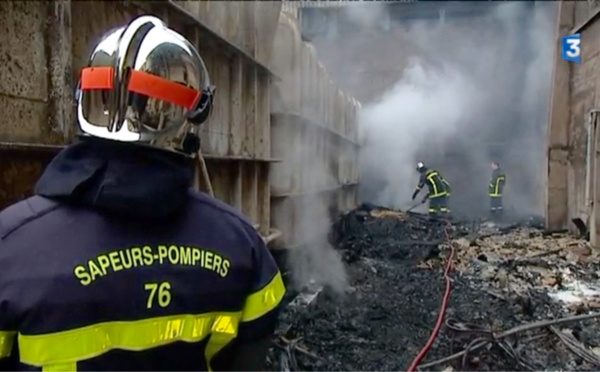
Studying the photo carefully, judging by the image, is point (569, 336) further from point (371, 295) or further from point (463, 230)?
point (371, 295)

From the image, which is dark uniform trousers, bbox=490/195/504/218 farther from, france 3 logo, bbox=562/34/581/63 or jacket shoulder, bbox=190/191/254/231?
jacket shoulder, bbox=190/191/254/231

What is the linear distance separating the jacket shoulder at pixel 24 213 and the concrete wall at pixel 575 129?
159 cm

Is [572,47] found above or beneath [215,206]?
above

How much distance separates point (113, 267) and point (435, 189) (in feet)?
6.46

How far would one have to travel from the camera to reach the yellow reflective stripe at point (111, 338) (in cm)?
106

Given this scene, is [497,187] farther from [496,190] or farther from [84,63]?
[84,63]

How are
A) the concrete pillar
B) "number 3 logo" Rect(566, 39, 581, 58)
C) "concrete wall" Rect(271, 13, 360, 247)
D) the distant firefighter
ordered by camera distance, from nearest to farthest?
"number 3 logo" Rect(566, 39, 581, 58) → the concrete pillar → the distant firefighter → "concrete wall" Rect(271, 13, 360, 247)

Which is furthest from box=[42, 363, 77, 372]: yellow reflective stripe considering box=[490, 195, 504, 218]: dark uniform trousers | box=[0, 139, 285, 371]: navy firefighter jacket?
box=[490, 195, 504, 218]: dark uniform trousers

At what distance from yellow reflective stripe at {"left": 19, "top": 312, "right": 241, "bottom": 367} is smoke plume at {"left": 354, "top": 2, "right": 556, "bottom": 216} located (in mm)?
1757

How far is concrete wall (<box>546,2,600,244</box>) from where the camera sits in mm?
1858

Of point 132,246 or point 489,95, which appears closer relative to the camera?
point 132,246

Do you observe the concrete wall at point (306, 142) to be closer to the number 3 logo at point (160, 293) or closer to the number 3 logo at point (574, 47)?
the number 3 logo at point (574, 47)

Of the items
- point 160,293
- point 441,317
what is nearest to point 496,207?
point 441,317

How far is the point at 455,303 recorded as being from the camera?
2.70 meters
